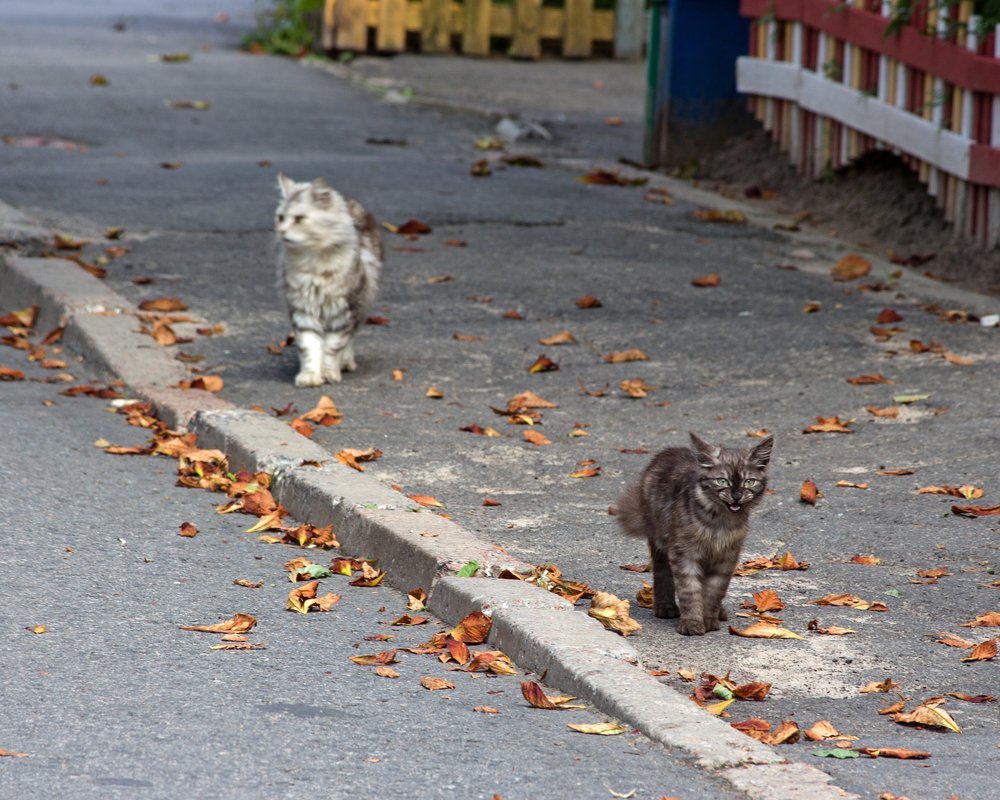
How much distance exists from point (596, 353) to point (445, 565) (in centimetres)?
331

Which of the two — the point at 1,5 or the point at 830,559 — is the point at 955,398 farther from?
the point at 1,5

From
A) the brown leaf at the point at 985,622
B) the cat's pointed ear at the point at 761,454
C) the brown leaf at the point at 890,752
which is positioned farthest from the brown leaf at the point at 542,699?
the brown leaf at the point at 985,622

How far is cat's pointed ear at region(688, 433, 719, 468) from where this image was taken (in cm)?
454

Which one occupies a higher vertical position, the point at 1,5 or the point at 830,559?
the point at 1,5

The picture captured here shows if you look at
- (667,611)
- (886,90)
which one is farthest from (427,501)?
(886,90)

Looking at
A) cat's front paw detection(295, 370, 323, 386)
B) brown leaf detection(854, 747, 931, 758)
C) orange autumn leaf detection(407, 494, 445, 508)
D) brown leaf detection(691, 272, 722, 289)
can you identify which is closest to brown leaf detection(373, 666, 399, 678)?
brown leaf detection(854, 747, 931, 758)

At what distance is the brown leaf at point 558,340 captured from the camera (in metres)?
7.85

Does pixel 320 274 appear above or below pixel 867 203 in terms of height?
below

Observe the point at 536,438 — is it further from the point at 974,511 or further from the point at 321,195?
the point at 974,511

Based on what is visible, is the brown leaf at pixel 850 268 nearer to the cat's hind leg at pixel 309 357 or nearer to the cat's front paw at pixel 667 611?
the cat's hind leg at pixel 309 357

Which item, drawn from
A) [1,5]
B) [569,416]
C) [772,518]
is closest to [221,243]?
[569,416]

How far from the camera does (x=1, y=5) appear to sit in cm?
2316

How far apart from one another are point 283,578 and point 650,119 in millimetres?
8483

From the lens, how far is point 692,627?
4488mm
